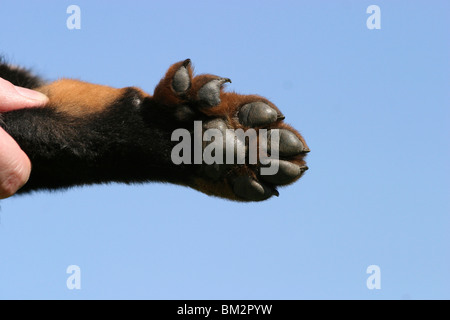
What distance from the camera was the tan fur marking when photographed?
14.1 ft

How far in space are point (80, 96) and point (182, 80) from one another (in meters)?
0.86

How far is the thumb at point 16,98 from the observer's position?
14.0 feet

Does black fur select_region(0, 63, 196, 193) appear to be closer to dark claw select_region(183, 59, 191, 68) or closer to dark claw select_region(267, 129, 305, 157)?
dark claw select_region(183, 59, 191, 68)

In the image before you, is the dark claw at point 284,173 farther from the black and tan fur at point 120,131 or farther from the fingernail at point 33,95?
the fingernail at point 33,95

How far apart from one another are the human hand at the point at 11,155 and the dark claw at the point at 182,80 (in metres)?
1.06

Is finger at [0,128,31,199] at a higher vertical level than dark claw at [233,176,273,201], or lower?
higher

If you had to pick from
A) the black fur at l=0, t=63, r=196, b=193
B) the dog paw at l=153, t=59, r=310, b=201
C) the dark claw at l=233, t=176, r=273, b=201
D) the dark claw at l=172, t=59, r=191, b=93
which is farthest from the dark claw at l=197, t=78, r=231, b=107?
the dark claw at l=233, t=176, r=273, b=201

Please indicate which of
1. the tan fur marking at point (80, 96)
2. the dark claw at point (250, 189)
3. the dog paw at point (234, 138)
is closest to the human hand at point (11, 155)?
the tan fur marking at point (80, 96)

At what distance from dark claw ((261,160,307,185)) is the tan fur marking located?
3.98 feet

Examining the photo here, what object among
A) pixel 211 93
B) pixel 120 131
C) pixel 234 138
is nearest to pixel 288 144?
pixel 234 138

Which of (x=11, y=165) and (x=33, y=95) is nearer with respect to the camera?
(x=11, y=165)

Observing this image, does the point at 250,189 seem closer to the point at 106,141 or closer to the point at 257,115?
the point at 257,115

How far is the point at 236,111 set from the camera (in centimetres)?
394

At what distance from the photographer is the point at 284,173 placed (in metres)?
3.88
